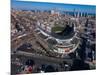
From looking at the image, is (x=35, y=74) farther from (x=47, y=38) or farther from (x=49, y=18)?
(x=49, y=18)

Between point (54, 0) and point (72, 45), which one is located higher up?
point (54, 0)

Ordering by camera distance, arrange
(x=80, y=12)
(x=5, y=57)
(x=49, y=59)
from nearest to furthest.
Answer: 1. (x=5, y=57)
2. (x=49, y=59)
3. (x=80, y=12)

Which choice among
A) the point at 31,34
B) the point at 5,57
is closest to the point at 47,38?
the point at 31,34

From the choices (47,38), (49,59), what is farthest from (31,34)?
(49,59)

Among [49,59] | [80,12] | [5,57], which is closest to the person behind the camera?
[5,57]
